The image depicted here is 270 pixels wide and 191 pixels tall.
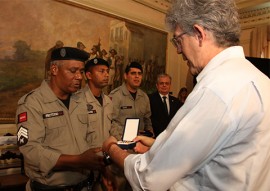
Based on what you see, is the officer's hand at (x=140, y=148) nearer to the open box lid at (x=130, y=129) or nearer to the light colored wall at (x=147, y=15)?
the open box lid at (x=130, y=129)

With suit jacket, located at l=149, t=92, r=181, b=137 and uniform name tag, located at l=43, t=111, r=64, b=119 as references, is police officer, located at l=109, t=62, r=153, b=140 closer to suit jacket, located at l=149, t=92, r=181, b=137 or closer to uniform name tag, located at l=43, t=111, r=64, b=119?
suit jacket, located at l=149, t=92, r=181, b=137

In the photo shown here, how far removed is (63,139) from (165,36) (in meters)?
5.69

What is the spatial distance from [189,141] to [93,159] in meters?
1.09

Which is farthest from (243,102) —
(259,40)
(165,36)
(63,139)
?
(259,40)

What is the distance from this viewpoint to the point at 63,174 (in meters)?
1.99

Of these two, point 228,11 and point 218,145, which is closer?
point 218,145

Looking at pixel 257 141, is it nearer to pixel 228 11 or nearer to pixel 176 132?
pixel 176 132

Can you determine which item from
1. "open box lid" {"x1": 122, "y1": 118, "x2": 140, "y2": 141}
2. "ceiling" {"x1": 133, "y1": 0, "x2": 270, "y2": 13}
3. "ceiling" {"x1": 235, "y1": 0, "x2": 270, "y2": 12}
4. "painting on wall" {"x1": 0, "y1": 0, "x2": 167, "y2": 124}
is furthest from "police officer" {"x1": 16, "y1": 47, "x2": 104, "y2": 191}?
"ceiling" {"x1": 235, "y1": 0, "x2": 270, "y2": 12}

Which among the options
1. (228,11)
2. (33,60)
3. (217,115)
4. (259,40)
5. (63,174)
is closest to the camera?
(217,115)

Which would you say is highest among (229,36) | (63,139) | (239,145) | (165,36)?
(165,36)

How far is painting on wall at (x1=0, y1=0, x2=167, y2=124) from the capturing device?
163 inches

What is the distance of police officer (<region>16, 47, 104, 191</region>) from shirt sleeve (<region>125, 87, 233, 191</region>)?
3.01 feet

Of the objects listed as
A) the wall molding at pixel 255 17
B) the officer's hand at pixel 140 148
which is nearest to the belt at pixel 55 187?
the officer's hand at pixel 140 148

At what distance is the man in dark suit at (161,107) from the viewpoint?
15.1ft
